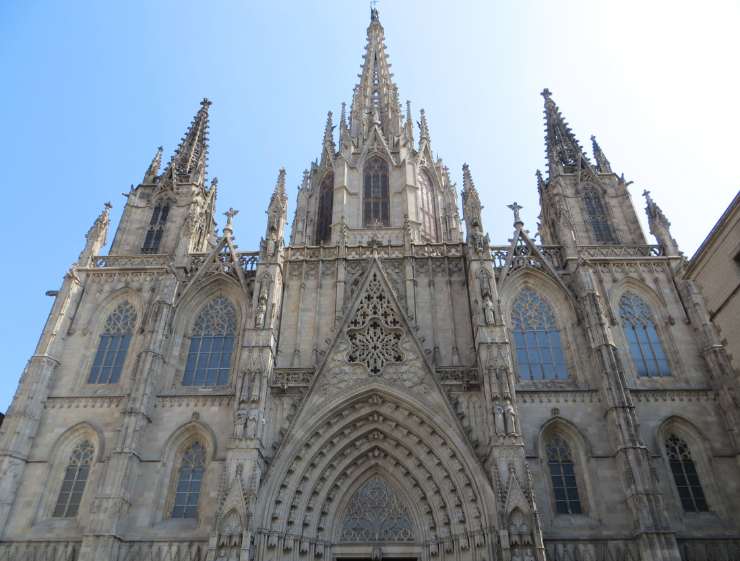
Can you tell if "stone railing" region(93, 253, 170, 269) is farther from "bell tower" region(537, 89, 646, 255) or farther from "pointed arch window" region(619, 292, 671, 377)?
"pointed arch window" region(619, 292, 671, 377)

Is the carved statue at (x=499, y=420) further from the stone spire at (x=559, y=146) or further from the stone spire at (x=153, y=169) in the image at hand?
the stone spire at (x=153, y=169)

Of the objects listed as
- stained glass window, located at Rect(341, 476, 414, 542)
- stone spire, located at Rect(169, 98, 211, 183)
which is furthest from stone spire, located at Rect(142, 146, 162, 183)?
stained glass window, located at Rect(341, 476, 414, 542)

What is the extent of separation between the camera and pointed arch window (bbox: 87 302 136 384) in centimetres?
2206

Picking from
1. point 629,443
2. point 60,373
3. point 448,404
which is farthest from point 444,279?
point 60,373

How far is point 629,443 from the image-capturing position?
59.2 ft

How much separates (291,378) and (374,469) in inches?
175

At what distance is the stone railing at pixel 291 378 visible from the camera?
20.2m

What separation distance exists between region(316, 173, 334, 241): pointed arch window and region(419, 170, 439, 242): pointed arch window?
15.9 ft

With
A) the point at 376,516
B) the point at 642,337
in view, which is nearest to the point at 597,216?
the point at 642,337

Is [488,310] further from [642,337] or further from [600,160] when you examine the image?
[600,160]

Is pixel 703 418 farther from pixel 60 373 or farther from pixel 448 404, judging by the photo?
pixel 60 373

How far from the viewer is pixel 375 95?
1439 inches

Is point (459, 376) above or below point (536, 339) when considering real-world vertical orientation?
below

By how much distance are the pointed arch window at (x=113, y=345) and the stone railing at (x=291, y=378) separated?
6.69 metres
